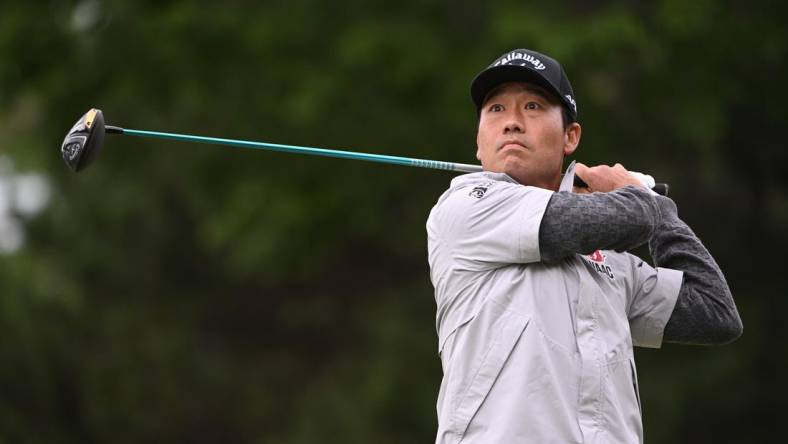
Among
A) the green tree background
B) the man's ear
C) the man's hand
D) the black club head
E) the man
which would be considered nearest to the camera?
the man

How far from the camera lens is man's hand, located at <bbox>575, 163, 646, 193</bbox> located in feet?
12.9

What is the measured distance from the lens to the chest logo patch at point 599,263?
3.79 meters

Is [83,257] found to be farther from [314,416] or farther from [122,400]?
[314,416]

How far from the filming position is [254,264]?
1625 cm

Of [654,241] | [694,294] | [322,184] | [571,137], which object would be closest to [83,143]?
[571,137]

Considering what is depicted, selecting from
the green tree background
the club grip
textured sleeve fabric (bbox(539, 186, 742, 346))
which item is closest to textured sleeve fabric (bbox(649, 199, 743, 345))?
textured sleeve fabric (bbox(539, 186, 742, 346))

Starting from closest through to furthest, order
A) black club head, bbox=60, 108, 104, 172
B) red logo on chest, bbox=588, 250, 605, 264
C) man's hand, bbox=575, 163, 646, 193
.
A: red logo on chest, bbox=588, 250, 605, 264 < man's hand, bbox=575, 163, 646, 193 < black club head, bbox=60, 108, 104, 172

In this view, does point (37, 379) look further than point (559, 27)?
Yes

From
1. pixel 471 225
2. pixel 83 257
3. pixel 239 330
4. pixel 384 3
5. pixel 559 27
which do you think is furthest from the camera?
pixel 239 330

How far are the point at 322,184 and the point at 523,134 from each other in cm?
1099

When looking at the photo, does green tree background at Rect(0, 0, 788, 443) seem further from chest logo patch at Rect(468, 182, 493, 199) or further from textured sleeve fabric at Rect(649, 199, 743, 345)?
chest logo patch at Rect(468, 182, 493, 199)

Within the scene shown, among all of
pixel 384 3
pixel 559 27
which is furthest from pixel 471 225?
pixel 384 3

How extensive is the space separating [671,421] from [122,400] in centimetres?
592

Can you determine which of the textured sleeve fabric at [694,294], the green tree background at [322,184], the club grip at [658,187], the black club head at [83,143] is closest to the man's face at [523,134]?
the club grip at [658,187]
